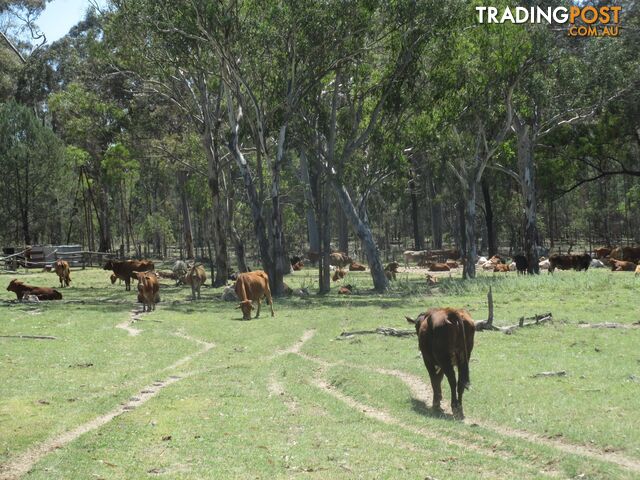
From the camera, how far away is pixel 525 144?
42.4 meters

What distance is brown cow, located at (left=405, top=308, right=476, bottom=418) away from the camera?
38.4 feet

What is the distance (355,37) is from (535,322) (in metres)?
16.5

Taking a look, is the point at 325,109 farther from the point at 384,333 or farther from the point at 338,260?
the point at 338,260

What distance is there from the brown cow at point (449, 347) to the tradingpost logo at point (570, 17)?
82.6 feet

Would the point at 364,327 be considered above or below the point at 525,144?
below

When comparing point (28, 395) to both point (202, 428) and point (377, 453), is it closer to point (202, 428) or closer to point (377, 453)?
point (202, 428)

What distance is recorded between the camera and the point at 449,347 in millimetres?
11742

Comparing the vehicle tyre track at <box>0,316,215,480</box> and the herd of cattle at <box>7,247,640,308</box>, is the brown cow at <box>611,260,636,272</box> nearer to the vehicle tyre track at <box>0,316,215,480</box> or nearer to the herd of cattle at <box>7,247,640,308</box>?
the herd of cattle at <box>7,247,640,308</box>

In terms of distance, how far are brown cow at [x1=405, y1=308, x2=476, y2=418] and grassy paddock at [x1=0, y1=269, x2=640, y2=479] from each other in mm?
393

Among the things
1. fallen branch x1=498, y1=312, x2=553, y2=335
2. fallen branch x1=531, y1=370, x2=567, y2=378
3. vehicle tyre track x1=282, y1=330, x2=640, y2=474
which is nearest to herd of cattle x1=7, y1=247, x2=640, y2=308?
fallen branch x1=498, y1=312, x2=553, y2=335

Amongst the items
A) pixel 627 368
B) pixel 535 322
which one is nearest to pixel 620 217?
pixel 535 322

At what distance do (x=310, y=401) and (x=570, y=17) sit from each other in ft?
115

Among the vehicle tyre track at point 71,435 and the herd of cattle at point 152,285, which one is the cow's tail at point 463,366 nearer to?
the vehicle tyre track at point 71,435

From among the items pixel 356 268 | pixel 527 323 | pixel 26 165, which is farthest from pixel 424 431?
pixel 26 165
